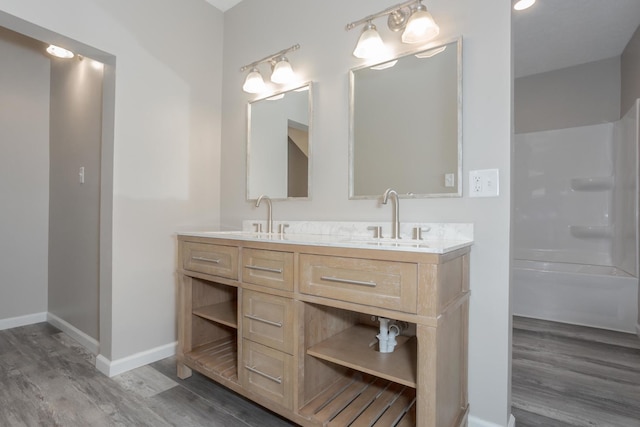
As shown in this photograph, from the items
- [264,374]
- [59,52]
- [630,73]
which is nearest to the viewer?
[264,374]

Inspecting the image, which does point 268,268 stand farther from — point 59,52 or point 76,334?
point 59,52

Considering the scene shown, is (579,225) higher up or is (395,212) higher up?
(395,212)

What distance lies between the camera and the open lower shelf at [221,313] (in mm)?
1763

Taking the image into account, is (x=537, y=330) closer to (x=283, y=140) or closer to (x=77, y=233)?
(x=283, y=140)

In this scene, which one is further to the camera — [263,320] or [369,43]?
[369,43]

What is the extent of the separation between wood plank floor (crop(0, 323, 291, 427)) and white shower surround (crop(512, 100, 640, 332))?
275cm

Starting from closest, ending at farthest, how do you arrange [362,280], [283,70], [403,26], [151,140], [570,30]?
[362,280]
[403,26]
[283,70]
[151,140]
[570,30]

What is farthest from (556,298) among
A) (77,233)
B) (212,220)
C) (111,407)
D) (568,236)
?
(77,233)

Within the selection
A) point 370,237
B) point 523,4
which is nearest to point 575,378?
point 370,237

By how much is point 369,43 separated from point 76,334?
9.30 feet

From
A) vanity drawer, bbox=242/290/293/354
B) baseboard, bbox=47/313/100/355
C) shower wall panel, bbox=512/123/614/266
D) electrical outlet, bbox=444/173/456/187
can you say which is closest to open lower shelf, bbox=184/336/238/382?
vanity drawer, bbox=242/290/293/354

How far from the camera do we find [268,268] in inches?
57.2

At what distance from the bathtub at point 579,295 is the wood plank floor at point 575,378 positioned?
0.45 feet

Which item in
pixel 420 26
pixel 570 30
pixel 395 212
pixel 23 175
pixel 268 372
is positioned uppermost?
pixel 570 30
